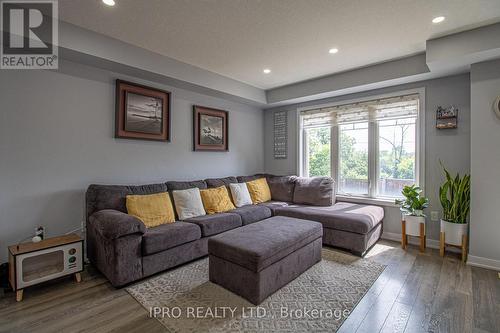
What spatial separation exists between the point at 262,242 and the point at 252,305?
520 mm

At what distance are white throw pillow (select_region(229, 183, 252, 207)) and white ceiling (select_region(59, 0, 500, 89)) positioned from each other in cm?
198

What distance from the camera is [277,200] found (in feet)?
14.9

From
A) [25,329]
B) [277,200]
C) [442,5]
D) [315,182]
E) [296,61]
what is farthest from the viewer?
[277,200]

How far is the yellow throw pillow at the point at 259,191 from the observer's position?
4.34 meters

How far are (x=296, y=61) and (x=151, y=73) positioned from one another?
78.4 inches

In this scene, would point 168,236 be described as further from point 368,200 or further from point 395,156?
point 395,156

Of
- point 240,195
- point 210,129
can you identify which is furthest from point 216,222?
point 210,129

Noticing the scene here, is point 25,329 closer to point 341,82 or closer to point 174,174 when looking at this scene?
point 174,174

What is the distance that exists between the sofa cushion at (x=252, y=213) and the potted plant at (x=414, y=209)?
76.8 inches

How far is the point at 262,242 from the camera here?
2213 mm

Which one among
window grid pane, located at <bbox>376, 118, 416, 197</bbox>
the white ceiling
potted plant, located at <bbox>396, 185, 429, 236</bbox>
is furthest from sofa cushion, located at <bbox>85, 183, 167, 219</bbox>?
window grid pane, located at <bbox>376, 118, 416, 197</bbox>

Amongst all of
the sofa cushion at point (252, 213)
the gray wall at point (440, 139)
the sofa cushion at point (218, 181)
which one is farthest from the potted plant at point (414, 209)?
the sofa cushion at point (218, 181)

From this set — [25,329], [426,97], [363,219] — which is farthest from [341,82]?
[25,329]

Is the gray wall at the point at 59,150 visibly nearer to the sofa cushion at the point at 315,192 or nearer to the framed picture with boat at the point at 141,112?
the framed picture with boat at the point at 141,112
